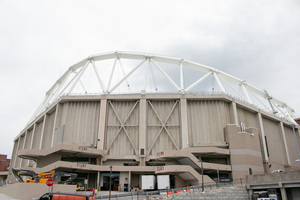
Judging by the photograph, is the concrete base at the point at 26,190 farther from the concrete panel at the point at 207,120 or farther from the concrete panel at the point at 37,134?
the concrete panel at the point at 37,134

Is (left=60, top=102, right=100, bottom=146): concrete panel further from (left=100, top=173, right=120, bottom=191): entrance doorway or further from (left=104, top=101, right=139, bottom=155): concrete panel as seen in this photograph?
(left=100, top=173, right=120, bottom=191): entrance doorway

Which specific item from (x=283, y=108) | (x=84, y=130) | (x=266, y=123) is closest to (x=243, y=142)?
(x=266, y=123)

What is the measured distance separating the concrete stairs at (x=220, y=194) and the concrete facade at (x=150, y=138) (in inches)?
674

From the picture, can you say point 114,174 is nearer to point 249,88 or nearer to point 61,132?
point 61,132

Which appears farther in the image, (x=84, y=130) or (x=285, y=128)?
(x=285, y=128)

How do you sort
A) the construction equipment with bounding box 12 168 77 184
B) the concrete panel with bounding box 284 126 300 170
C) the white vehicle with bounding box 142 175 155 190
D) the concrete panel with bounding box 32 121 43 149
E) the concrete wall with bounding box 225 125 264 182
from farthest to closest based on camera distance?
the concrete panel with bounding box 32 121 43 149 < the concrete panel with bounding box 284 126 300 170 < the concrete wall with bounding box 225 125 264 182 < the white vehicle with bounding box 142 175 155 190 < the construction equipment with bounding box 12 168 77 184

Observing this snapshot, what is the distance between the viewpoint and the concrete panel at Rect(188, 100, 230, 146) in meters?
66.8

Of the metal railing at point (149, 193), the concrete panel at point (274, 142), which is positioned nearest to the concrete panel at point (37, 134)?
the metal railing at point (149, 193)

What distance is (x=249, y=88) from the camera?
91.3m

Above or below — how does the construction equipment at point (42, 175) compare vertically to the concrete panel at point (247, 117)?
below

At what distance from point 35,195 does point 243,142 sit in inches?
1837

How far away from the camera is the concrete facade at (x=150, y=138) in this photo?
60.6 metres

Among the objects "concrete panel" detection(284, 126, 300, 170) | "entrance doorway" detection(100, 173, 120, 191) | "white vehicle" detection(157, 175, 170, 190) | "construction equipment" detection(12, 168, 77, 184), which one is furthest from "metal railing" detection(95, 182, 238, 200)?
"concrete panel" detection(284, 126, 300, 170)

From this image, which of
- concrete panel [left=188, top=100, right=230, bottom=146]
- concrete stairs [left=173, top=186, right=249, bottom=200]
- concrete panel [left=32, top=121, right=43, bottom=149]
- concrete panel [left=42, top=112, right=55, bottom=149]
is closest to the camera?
concrete stairs [left=173, top=186, right=249, bottom=200]
